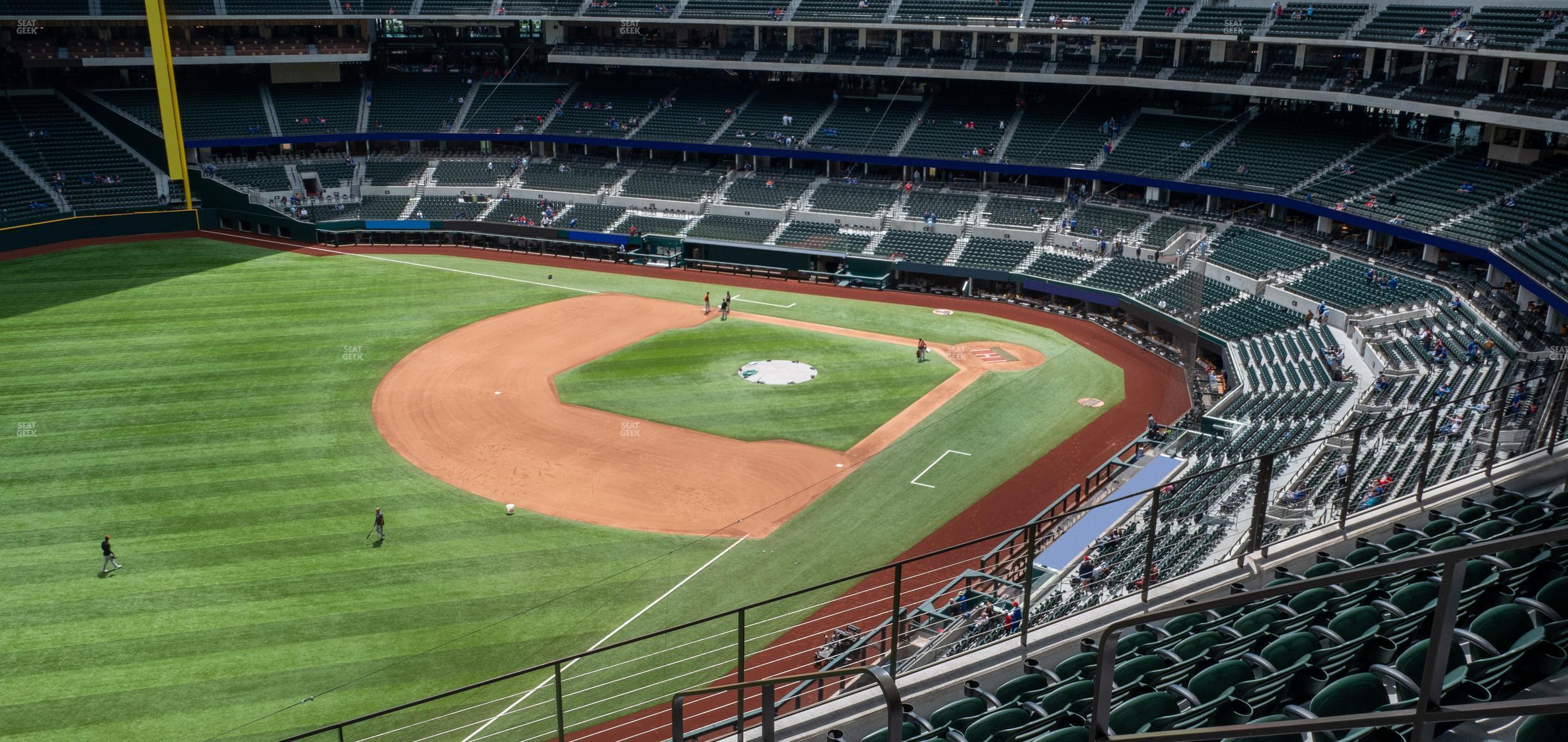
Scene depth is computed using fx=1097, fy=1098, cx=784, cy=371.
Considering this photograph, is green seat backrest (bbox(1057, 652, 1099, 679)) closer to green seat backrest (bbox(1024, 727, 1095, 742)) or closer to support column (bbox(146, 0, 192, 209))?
green seat backrest (bbox(1024, 727, 1095, 742))

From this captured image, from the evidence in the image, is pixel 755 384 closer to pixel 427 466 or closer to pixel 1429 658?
pixel 427 466

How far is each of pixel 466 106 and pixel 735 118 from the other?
1692 centimetres

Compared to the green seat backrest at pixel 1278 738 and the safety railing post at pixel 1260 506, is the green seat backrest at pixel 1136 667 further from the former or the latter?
the safety railing post at pixel 1260 506

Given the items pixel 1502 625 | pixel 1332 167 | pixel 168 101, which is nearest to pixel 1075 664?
pixel 1502 625

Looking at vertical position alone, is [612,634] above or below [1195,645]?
below

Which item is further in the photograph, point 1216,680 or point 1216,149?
point 1216,149

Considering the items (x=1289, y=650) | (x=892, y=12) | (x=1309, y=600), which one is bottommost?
(x=1309, y=600)

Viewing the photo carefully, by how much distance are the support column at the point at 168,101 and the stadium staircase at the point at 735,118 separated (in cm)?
2675

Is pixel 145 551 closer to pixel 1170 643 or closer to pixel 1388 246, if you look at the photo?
pixel 1170 643

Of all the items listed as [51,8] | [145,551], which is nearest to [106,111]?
[51,8]

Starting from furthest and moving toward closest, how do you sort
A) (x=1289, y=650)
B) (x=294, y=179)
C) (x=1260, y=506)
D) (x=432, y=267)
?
(x=294, y=179)
(x=432, y=267)
(x=1260, y=506)
(x=1289, y=650)

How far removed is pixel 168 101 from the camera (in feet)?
178

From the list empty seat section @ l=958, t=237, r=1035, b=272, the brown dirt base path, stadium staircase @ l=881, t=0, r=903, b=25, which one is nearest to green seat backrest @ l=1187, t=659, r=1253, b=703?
the brown dirt base path

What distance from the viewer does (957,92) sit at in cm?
5906
